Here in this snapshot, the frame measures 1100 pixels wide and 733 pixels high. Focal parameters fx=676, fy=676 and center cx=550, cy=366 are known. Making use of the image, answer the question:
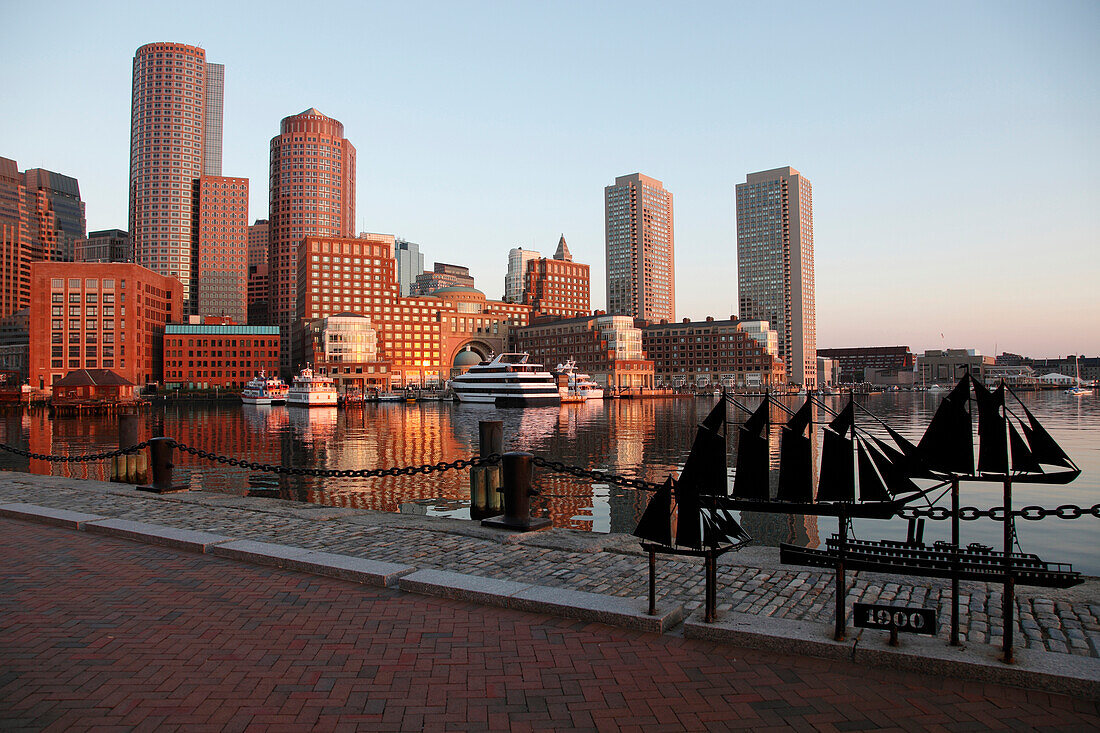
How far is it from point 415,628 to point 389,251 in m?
185

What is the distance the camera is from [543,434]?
163ft

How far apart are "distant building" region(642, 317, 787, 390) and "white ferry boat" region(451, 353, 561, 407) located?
3444 inches

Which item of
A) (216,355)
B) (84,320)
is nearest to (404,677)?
(84,320)

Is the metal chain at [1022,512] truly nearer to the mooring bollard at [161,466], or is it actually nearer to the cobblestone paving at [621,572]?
the cobblestone paving at [621,572]

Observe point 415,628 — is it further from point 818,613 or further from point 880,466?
point 880,466

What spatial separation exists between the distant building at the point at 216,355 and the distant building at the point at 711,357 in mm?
97555

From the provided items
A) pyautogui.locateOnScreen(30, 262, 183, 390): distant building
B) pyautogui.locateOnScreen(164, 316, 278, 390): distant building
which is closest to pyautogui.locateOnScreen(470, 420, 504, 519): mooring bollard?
pyautogui.locateOnScreen(164, 316, 278, 390): distant building

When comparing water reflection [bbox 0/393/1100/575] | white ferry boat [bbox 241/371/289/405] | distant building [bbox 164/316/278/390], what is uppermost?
distant building [bbox 164/316/278/390]

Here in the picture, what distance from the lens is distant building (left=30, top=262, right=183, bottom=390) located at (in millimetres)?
133125

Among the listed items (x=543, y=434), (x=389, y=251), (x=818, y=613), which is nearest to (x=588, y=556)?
(x=818, y=613)

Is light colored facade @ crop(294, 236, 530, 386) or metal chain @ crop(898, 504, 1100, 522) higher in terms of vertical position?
light colored facade @ crop(294, 236, 530, 386)

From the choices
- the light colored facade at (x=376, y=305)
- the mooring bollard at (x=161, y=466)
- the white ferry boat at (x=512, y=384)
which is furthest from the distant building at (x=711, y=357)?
the mooring bollard at (x=161, y=466)

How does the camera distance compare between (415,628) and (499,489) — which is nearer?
(415,628)

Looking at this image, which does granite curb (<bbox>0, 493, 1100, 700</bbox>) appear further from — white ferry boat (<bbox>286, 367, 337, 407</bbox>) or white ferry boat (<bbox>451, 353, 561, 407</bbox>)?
white ferry boat (<bbox>286, 367, 337, 407</bbox>)
